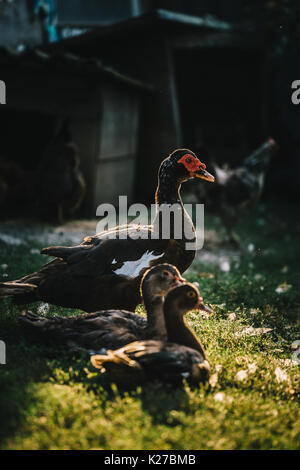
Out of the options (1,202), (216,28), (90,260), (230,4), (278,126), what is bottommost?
(90,260)

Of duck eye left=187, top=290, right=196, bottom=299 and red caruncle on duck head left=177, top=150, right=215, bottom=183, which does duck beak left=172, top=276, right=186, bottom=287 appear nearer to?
duck eye left=187, top=290, right=196, bottom=299

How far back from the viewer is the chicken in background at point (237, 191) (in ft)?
27.7

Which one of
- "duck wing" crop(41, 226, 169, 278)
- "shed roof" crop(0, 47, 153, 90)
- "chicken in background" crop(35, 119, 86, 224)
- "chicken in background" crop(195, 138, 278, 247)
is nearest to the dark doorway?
"shed roof" crop(0, 47, 153, 90)

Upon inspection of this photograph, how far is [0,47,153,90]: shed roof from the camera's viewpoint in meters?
7.29

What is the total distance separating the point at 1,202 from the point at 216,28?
22.1 ft

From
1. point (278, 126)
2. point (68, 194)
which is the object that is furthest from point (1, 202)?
point (278, 126)

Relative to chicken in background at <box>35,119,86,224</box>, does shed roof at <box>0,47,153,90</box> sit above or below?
above

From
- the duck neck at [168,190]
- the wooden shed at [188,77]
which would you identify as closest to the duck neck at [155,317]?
the duck neck at [168,190]

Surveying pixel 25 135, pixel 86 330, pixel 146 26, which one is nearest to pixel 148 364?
pixel 86 330

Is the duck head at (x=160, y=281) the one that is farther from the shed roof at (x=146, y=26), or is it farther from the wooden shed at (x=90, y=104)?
the shed roof at (x=146, y=26)

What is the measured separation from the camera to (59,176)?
8.08 m

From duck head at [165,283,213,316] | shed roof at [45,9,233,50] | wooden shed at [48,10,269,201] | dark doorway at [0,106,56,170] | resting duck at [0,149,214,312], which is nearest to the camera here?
duck head at [165,283,213,316]

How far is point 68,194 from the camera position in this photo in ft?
26.9
